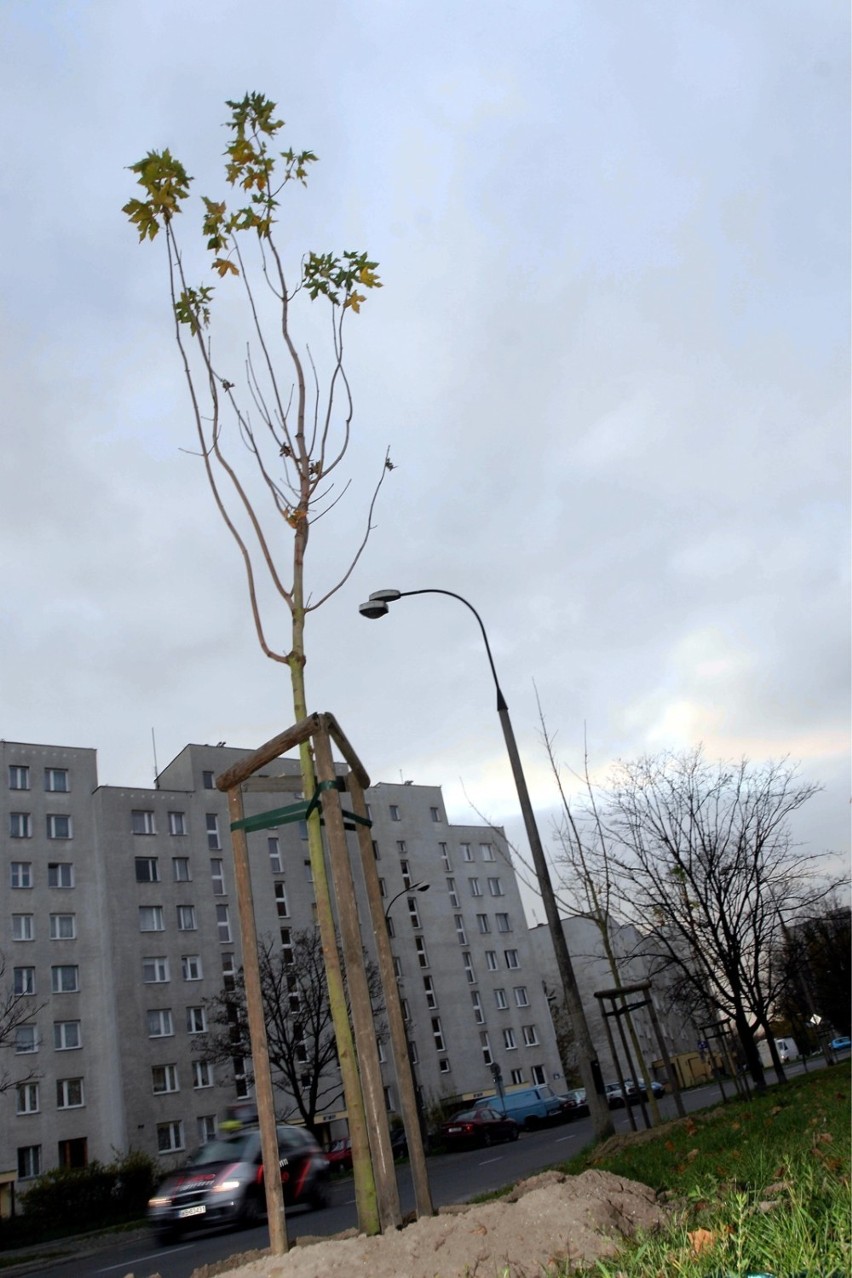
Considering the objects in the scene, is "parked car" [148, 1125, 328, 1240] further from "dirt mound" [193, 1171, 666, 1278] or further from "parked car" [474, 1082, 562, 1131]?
"parked car" [474, 1082, 562, 1131]

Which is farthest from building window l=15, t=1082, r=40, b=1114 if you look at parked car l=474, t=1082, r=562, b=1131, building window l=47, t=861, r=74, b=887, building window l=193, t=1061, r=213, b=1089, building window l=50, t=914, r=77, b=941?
parked car l=474, t=1082, r=562, b=1131

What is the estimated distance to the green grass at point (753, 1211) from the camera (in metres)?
3.23

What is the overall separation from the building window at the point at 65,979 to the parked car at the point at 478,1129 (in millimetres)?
20274

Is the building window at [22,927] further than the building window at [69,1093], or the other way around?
the building window at [22,927]

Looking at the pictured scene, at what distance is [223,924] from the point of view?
184 ft

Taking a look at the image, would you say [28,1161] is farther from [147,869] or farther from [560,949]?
[560,949]

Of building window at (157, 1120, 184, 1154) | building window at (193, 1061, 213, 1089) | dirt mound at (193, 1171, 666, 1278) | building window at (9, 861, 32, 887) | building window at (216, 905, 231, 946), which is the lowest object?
dirt mound at (193, 1171, 666, 1278)

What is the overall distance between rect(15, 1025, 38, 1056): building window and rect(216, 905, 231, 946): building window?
10899 millimetres

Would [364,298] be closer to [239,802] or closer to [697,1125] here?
[239,802]

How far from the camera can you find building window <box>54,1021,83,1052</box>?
158ft

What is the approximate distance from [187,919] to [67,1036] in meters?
8.60

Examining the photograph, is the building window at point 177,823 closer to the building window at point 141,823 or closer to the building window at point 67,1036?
the building window at point 141,823

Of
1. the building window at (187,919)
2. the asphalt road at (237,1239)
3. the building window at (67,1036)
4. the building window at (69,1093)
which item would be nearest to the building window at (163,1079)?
the building window at (69,1093)

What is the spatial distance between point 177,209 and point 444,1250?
5844mm
